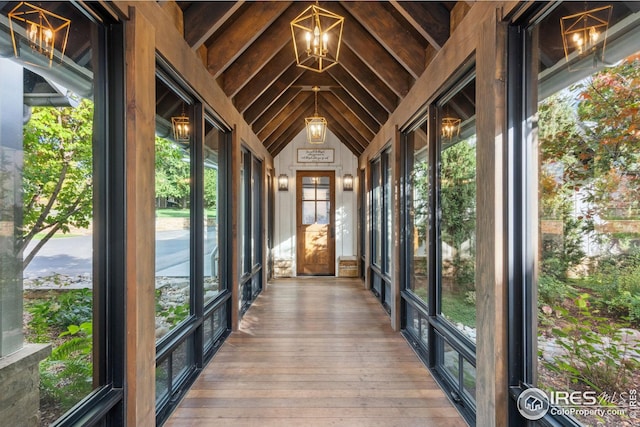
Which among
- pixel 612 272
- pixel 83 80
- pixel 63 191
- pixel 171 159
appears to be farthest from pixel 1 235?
pixel 612 272

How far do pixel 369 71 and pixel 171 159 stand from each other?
2849 millimetres

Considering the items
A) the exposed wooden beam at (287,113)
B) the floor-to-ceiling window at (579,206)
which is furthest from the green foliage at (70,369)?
the exposed wooden beam at (287,113)

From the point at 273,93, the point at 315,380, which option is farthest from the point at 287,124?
the point at 315,380

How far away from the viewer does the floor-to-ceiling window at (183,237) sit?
7.70ft

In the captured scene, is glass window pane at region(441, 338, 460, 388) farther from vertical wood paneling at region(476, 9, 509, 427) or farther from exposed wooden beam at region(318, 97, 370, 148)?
exposed wooden beam at region(318, 97, 370, 148)

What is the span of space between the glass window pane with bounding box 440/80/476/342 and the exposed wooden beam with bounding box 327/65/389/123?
2.11 m

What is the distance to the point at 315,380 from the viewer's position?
2.83 m

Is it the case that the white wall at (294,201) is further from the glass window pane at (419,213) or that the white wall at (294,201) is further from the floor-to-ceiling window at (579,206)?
the floor-to-ceiling window at (579,206)

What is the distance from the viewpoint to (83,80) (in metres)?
A: 1.61

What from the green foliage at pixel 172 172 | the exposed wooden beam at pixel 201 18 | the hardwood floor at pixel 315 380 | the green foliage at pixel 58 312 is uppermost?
the exposed wooden beam at pixel 201 18

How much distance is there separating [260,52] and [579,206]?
3.31m

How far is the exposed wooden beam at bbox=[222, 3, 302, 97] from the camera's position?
11.9ft

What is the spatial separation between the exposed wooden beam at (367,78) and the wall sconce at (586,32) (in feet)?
Result: 9.45

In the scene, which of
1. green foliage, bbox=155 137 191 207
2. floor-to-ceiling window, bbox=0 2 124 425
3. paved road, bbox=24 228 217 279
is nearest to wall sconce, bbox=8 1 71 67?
floor-to-ceiling window, bbox=0 2 124 425
